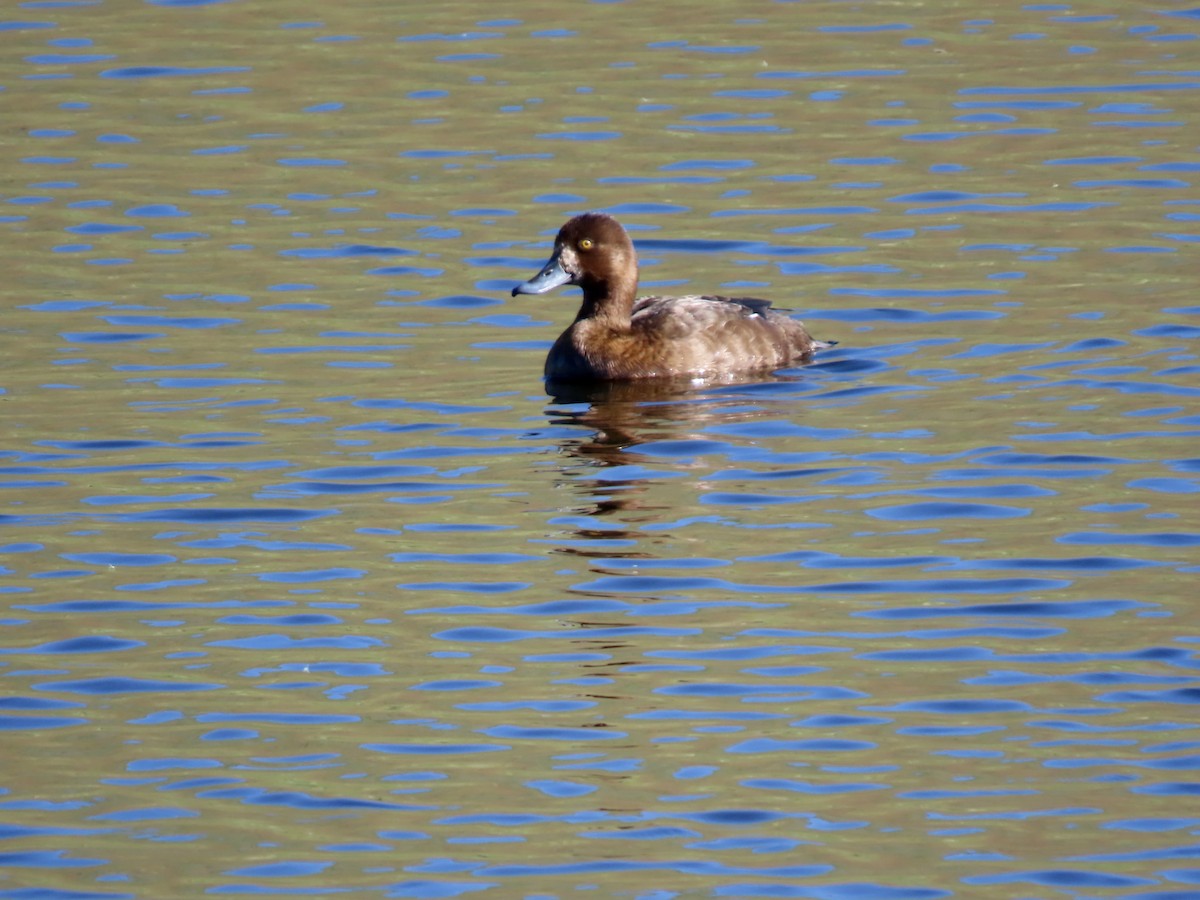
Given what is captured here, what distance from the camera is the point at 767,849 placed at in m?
6.61

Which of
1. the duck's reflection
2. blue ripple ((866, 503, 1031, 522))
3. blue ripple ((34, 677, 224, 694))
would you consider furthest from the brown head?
blue ripple ((34, 677, 224, 694))

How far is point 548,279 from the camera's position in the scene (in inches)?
527

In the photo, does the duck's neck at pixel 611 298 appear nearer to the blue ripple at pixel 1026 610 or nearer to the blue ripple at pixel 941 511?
the blue ripple at pixel 941 511

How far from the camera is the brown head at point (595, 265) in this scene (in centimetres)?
1336

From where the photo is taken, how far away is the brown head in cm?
1336

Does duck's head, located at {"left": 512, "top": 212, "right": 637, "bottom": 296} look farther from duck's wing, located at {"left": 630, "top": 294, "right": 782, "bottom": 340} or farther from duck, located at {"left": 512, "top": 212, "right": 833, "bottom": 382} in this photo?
duck's wing, located at {"left": 630, "top": 294, "right": 782, "bottom": 340}

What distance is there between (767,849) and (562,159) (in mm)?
11660

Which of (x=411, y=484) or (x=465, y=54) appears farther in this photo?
(x=465, y=54)

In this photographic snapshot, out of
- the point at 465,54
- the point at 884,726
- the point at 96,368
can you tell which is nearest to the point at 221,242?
the point at 96,368

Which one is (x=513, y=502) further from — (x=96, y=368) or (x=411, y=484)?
(x=96, y=368)

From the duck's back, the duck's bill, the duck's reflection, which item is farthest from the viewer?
the duck's bill

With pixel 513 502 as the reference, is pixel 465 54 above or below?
above

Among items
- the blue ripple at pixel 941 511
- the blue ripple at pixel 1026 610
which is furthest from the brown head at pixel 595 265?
the blue ripple at pixel 1026 610

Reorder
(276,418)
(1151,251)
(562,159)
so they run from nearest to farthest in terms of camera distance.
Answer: (276,418)
(1151,251)
(562,159)
